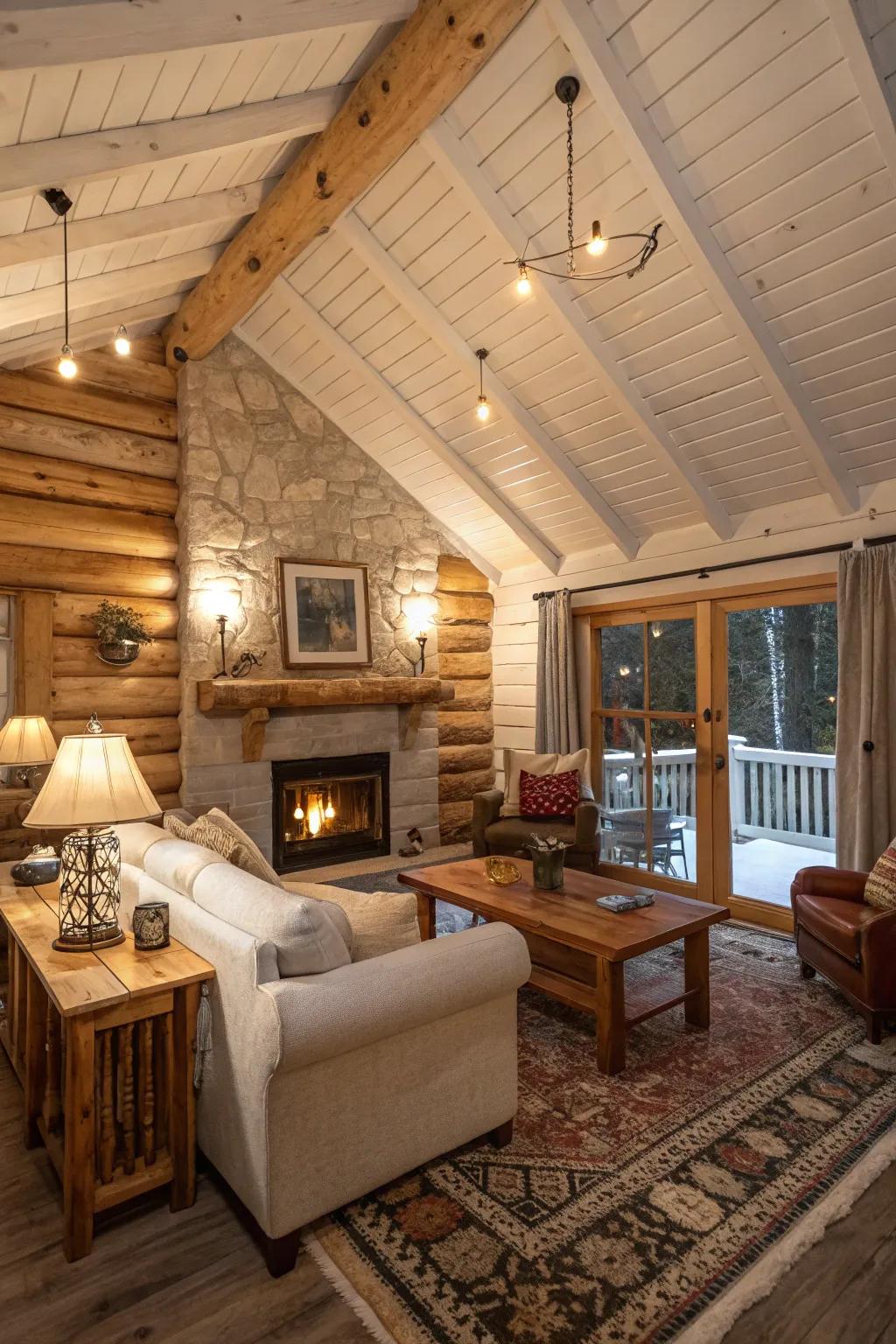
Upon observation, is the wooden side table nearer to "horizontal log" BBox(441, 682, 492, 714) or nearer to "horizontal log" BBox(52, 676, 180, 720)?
"horizontal log" BBox(52, 676, 180, 720)

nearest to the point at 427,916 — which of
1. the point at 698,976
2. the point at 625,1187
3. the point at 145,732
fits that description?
the point at 698,976

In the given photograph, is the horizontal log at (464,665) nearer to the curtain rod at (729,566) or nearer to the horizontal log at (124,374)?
the curtain rod at (729,566)

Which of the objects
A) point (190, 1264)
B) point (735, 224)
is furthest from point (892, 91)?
point (190, 1264)

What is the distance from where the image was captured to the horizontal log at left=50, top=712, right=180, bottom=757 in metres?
4.65

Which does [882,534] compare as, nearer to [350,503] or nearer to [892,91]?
[892,91]

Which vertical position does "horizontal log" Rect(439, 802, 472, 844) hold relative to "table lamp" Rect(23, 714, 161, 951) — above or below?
below

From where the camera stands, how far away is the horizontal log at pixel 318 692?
474cm

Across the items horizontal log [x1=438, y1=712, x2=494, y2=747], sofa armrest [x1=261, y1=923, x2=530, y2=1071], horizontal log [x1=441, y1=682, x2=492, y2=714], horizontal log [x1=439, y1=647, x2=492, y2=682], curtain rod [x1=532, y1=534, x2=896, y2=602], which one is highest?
curtain rod [x1=532, y1=534, x2=896, y2=602]

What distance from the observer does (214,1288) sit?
174 centimetres

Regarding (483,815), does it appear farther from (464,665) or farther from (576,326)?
(576,326)

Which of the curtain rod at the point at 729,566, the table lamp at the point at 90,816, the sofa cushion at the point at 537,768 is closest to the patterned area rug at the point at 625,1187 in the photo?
the table lamp at the point at 90,816

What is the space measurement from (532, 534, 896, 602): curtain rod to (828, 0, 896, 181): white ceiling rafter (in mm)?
1733

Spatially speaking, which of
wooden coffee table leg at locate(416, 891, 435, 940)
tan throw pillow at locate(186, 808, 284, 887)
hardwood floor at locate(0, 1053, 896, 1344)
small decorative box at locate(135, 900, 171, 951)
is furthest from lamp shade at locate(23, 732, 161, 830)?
wooden coffee table leg at locate(416, 891, 435, 940)

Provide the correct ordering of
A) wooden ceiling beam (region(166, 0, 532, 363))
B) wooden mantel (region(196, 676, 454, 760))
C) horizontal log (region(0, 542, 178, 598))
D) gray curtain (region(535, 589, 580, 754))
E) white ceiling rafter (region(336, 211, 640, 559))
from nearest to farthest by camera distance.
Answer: wooden ceiling beam (region(166, 0, 532, 363)), white ceiling rafter (region(336, 211, 640, 559)), horizontal log (region(0, 542, 178, 598)), wooden mantel (region(196, 676, 454, 760)), gray curtain (region(535, 589, 580, 754))
